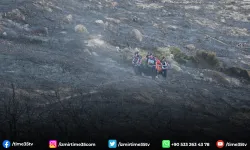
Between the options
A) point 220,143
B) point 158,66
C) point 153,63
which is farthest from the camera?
point 158,66

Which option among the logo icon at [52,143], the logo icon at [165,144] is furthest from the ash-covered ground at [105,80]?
the logo icon at [165,144]

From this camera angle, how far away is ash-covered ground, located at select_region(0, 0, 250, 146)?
11984 mm

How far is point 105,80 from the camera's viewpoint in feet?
57.4

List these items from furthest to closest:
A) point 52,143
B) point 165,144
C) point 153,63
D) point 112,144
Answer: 1. point 153,63
2. point 165,144
3. point 112,144
4. point 52,143

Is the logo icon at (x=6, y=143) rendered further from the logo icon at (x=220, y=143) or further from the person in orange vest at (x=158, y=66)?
the person in orange vest at (x=158, y=66)

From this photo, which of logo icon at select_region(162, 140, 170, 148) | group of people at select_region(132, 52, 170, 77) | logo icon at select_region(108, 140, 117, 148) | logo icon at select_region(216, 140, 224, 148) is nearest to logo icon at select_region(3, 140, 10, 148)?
logo icon at select_region(108, 140, 117, 148)

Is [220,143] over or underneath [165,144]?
underneath

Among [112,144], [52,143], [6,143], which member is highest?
[6,143]

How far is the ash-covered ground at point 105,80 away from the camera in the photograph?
39.3 ft

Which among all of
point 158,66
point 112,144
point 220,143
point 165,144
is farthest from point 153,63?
point 112,144

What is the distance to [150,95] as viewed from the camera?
16.1 meters

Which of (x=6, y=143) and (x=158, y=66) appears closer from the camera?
(x=6, y=143)

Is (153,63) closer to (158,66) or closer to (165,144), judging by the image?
(158,66)

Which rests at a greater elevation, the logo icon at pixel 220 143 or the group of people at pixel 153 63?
the group of people at pixel 153 63
